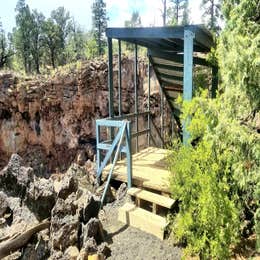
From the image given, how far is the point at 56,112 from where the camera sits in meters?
16.8

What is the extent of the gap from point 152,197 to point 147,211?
0.65ft

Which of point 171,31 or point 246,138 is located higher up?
point 171,31

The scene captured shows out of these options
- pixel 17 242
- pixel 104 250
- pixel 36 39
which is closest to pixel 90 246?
pixel 104 250

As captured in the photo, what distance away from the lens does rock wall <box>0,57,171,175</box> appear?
16.0 meters

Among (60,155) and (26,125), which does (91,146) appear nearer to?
(60,155)

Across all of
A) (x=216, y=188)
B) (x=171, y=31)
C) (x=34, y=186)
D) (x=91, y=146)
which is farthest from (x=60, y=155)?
(x=216, y=188)

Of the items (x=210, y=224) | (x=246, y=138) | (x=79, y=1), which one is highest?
(x=79, y=1)

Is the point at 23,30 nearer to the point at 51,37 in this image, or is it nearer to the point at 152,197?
the point at 51,37

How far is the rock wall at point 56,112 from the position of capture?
52.4 feet

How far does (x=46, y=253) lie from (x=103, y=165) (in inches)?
63.3

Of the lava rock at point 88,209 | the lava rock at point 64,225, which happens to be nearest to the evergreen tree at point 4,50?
the lava rock at point 64,225

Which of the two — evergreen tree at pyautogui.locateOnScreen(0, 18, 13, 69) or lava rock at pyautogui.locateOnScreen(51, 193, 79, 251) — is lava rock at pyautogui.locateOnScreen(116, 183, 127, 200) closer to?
lava rock at pyautogui.locateOnScreen(51, 193, 79, 251)

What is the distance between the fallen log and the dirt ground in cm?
98

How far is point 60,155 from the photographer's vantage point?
17.3 meters
